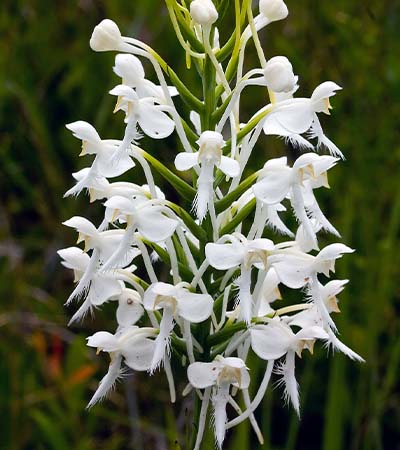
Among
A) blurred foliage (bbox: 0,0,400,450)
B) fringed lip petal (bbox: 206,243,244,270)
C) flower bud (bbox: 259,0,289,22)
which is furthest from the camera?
blurred foliage (bbox: 0,0,400,450)

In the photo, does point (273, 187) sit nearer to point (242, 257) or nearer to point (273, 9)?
point (242, 257)

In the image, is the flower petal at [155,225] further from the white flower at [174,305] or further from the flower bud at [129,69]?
the flower bud at [129,69]

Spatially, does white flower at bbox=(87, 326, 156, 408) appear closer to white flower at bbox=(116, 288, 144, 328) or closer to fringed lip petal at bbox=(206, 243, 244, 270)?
white flower at bbox=(116, 288, 144, 328)

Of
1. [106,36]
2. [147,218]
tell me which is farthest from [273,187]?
[106,36]

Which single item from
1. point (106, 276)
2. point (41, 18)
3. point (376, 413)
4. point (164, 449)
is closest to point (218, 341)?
point (106, 276)

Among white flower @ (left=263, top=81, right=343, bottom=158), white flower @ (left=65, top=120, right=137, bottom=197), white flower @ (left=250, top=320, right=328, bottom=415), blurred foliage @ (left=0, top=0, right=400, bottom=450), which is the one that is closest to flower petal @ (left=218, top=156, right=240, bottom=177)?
white flower @ (left=263, top=81, right=343, bottom=158)

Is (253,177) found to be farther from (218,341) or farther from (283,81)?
(218,341)
